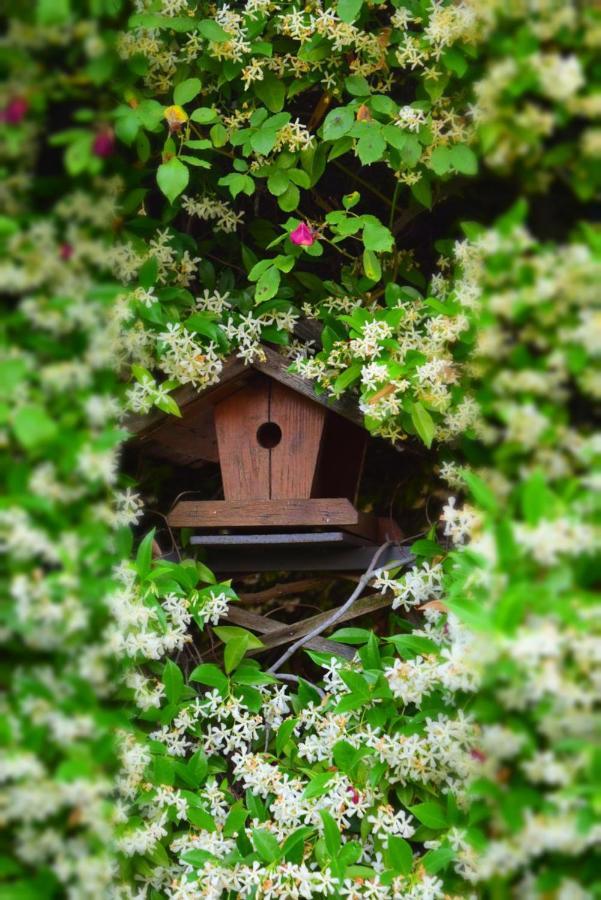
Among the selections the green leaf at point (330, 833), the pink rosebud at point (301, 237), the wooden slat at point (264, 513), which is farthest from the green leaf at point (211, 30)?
the green leaf at point (330, 833)

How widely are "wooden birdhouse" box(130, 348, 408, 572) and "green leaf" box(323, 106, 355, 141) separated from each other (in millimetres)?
467

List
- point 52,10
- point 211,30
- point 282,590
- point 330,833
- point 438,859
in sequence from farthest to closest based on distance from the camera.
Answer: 1. point 282,590
2. point 211,30
3. point 330,833
4. point 438,859
5. point 52,10

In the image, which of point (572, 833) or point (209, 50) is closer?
point (572, 833)

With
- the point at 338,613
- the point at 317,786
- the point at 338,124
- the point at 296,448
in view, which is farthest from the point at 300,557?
the point at 338,124

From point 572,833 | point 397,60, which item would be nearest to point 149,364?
point 397,60

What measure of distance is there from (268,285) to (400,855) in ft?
3.92

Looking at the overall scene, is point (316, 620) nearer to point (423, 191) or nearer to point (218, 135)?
point (423, 191)

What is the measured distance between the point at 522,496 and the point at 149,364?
1452mm

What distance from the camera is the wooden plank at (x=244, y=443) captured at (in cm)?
226

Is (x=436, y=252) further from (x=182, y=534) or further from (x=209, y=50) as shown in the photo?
(x=182, y=534)

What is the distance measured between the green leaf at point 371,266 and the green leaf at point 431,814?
1093 mm

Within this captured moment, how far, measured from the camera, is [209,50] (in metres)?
2.28

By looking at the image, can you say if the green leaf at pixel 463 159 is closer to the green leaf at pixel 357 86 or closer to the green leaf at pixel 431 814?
the green leaf at pixel 357 86

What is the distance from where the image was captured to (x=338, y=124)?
218 cm
